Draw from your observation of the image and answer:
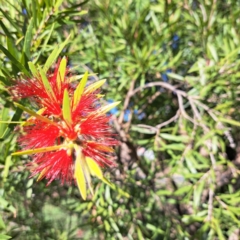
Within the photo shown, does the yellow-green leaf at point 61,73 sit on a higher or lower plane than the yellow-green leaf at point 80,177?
higher

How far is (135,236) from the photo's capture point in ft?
3.73

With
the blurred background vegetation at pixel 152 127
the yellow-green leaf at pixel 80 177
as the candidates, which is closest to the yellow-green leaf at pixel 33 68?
the yellow-green leaf at pixel 80 177

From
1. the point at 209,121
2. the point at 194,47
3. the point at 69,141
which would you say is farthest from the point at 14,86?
the point at 194,47

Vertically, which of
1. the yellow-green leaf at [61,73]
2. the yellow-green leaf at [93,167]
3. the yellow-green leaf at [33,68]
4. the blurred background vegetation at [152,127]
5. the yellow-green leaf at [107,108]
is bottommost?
the blurred background vegetation at [152,127]

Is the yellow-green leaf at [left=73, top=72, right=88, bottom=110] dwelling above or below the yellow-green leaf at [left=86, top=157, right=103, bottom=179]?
above

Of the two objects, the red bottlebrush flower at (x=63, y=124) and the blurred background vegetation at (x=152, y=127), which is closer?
the red bottlebrush flower at (x=63, y=124)

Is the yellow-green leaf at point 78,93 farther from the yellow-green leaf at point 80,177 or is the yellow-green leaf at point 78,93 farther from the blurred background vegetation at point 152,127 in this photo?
the blurred background vegetation at point 152,127


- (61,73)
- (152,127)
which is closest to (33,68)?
(61,73)

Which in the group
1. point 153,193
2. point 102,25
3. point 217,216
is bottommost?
point 217,216

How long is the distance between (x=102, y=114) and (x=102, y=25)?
3.05ft

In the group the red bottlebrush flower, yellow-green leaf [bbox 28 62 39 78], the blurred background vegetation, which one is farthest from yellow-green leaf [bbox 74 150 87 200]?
the blurred background vegetation

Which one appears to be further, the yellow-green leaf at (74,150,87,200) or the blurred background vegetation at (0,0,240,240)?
the blurred background vegetation at (0,0,240,240)

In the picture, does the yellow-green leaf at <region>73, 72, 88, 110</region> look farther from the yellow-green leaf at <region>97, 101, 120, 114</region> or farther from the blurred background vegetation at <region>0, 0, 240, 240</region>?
the blurred background vegetation at <region>0, 0, 240, 240</region>

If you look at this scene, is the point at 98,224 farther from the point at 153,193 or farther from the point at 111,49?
the point at 111,49
